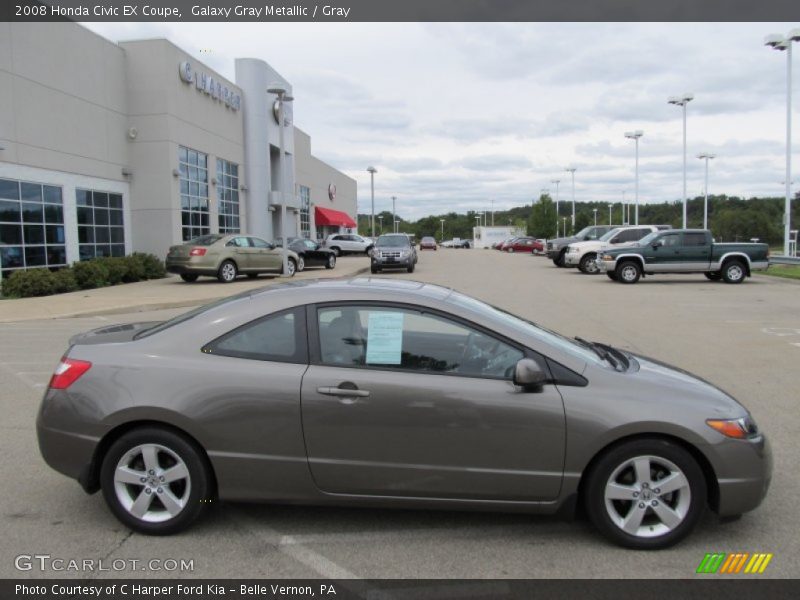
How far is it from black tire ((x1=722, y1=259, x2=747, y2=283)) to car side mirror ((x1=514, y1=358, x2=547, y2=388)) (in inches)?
872

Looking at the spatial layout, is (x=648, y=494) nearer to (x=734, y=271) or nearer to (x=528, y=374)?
(x=528, y=374)

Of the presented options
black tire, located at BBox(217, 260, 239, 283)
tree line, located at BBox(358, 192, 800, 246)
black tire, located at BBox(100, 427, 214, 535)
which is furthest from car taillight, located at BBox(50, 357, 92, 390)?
tree line, located at BBox(358, 192, 800, 246)

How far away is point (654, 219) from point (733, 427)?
402ft

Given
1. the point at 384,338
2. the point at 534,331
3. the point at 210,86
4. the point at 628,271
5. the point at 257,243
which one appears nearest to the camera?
the point at 384,338

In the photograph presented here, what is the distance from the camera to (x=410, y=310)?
3.96 metres

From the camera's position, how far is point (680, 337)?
36.6 ft

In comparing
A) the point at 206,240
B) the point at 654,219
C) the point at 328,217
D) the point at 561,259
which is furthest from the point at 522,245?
the point at 654,219

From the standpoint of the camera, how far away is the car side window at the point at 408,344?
385 cm

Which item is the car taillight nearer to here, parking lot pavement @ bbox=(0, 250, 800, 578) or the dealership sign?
parking lot pavement @ bbox=(0, 250, 800, 578)

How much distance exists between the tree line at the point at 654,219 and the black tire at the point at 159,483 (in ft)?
245

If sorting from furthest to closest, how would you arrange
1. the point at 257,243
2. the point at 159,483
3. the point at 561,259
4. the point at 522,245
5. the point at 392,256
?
the point at 522,245
the point at 561,259
the point at 392,256
the point at 257,243
the point at 159,483

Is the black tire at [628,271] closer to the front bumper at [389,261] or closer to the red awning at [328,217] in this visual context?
the front bumper at [389,261]
